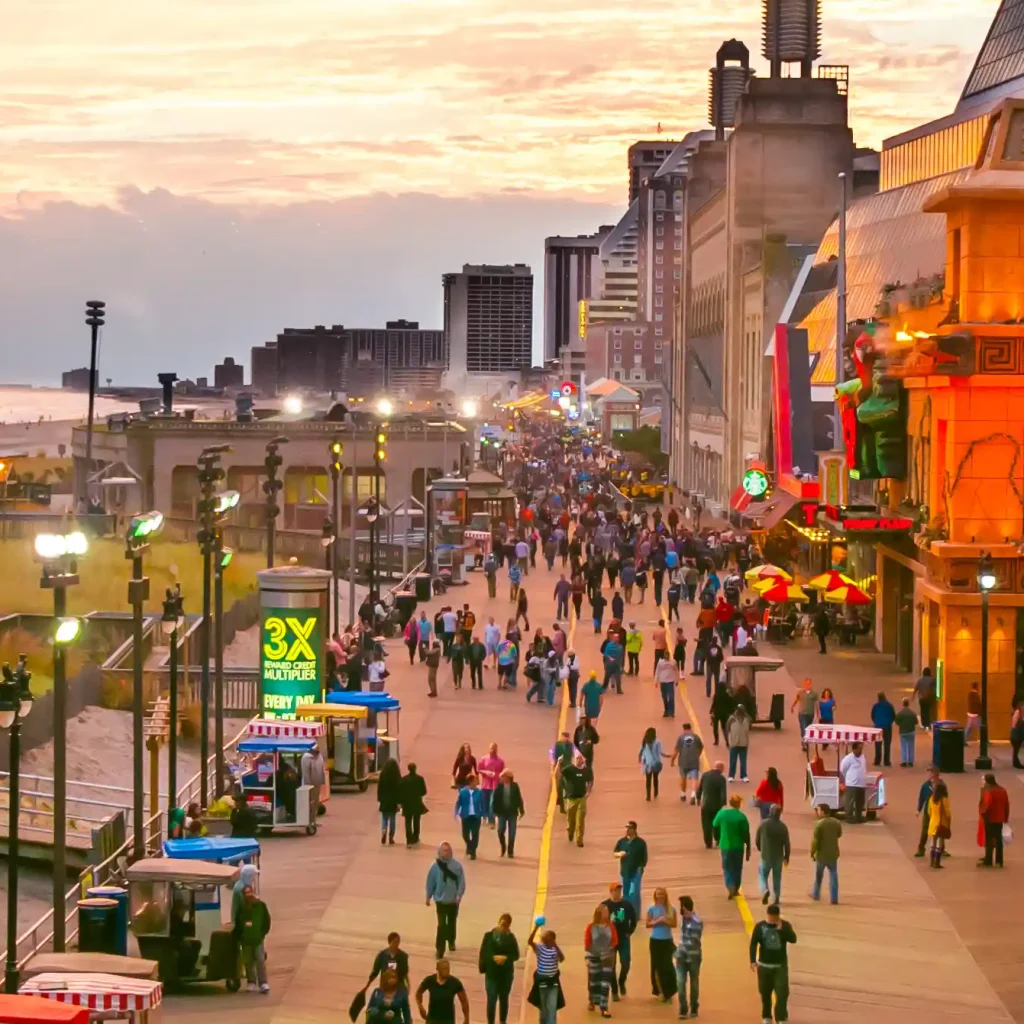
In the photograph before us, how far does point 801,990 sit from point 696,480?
3892 inches

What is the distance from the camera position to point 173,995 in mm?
20594

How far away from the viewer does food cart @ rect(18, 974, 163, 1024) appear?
16875 mm

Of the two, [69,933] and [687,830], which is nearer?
[69,933]

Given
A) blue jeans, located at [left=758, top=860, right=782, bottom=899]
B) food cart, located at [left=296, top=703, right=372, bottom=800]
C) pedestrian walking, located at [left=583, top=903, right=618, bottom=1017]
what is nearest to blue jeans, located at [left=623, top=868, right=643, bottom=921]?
blue jeans, located at [left=758, top=860, right=782, bottom=899]

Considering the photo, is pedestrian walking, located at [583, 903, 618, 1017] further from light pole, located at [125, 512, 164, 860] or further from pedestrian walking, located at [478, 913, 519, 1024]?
light pole, located at [125, 512, 164, 860]

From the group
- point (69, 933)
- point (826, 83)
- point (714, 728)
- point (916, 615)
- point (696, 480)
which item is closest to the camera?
point (69, 933)

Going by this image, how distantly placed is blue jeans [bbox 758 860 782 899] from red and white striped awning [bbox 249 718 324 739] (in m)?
8.14

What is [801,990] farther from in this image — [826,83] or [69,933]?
[826,83]

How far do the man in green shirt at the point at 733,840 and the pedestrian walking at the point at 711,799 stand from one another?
1.82 metres

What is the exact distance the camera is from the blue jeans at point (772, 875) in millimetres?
23375

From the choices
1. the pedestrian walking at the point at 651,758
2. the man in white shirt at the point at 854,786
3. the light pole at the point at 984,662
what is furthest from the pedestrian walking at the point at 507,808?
the light pole at the point at 984,662

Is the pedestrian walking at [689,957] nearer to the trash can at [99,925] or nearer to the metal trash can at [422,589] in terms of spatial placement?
the trash can at [99,925]

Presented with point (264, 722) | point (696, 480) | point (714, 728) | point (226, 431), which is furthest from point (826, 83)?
point (264, 722)

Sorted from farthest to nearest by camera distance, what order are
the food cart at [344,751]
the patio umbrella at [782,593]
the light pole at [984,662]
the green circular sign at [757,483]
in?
1. the green circular sign at [757,483]
2. the patio umbrella at [782,593]
3. the light pole at [984,662]
4. the food cart at [344,751]
